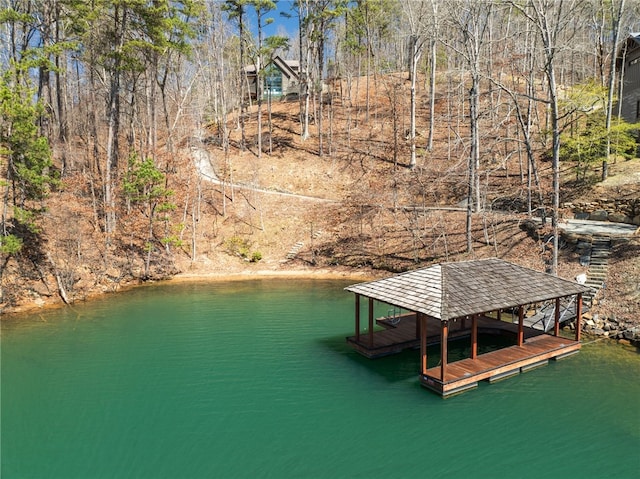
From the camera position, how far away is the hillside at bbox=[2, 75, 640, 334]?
81.1ft

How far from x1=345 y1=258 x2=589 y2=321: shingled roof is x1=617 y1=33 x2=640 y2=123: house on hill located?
71.2 feet

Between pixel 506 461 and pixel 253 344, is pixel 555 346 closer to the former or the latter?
pixel 506 461

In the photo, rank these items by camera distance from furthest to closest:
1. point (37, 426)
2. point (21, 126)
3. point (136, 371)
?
point (21, 126), point (136, 371), point (37, 426)

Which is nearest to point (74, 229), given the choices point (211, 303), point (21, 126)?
point (21, 126)

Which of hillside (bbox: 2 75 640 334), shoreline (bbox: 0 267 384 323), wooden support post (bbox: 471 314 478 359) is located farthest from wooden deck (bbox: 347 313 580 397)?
shoreline (bbox: 0 267 384 323)

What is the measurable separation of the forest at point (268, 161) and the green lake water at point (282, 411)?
26.4 ft

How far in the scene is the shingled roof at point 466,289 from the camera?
44.6ft

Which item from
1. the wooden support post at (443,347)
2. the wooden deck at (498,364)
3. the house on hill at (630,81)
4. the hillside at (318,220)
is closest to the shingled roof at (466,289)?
the wooden support post at (443,347)

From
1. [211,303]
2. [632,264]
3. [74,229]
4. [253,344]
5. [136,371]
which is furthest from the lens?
[74,229]

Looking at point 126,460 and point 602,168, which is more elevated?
point 602,168

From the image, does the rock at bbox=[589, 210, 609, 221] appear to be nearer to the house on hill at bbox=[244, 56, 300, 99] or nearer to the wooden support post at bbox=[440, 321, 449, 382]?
the wooden support post at bbox=[440, 321, 449, 382]

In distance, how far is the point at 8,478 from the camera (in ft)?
32.9

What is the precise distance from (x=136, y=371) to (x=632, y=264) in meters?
20.3

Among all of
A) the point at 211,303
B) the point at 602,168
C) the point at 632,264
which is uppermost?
the point at 602,168
